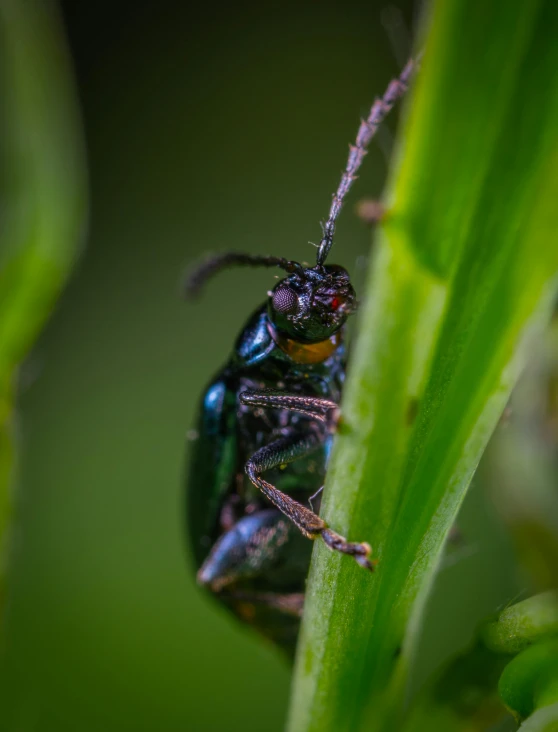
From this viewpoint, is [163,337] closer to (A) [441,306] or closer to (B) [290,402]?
(B) [290,402]

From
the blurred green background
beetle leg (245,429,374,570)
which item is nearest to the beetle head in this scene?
beetle leg (245,429,374,570)

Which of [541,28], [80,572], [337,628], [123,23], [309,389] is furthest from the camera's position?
[123,23]

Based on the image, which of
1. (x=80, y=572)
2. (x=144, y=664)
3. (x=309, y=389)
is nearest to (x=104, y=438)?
(x=80, y=572)

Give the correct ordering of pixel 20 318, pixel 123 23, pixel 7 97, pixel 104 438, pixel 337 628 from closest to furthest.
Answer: pixel 337 628 < pixel 20 318 < pixel 7 97 < pixel 104 438 < pixel 123 23

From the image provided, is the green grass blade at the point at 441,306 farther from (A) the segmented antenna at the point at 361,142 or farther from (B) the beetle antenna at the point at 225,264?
(B) the beetle antenna at the point at 225,264

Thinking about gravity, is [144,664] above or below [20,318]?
below

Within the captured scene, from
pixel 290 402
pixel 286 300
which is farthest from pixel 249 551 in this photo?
pixel 286 300

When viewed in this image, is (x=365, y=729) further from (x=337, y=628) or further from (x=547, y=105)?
(x=547, y=105)
